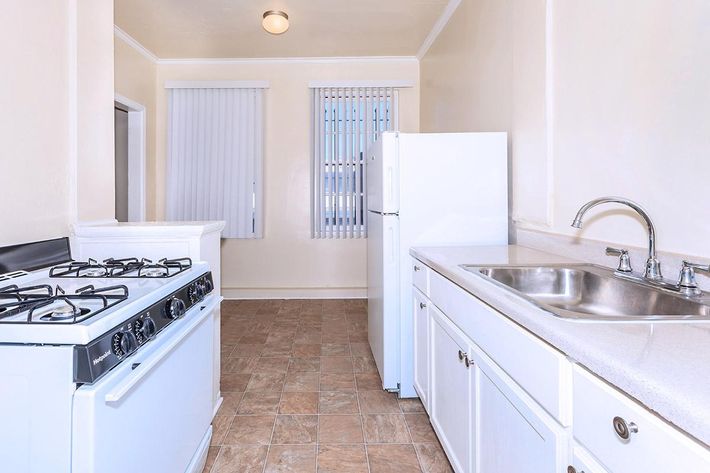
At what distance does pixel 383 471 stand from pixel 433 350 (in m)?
0.55

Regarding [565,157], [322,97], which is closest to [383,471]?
[565,157]

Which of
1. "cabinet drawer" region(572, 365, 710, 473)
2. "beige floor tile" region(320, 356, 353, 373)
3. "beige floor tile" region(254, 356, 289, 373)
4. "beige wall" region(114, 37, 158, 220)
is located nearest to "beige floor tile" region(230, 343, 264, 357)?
"beige floor tile" region(254, 356, 289, 373)

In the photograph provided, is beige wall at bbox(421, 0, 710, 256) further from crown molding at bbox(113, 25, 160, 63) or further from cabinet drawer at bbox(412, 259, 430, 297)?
crown molding at bbox(113, 25, 160, 63)

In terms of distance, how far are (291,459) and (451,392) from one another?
0.79 metres

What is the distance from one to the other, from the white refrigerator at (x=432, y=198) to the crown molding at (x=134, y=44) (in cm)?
315

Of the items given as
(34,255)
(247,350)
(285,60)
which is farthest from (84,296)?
(285,60)

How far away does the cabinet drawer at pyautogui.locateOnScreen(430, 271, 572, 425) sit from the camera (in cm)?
79

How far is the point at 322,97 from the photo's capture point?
4.52 metres

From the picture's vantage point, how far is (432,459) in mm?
1718

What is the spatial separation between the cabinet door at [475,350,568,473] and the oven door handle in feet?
3.05

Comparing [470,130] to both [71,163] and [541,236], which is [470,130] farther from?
[71,163]

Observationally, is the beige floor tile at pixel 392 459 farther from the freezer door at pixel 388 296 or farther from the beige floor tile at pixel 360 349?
the beige floor tile at pixel 360 349

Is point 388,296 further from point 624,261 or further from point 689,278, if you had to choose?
point 689,278

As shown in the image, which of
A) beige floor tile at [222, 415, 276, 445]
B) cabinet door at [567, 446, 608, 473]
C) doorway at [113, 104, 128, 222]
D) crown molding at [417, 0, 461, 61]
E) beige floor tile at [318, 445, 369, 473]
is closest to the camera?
cabinet door at [567, 446, 608, 473]
